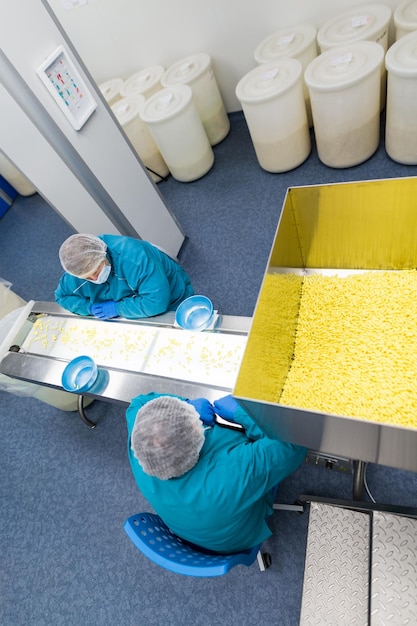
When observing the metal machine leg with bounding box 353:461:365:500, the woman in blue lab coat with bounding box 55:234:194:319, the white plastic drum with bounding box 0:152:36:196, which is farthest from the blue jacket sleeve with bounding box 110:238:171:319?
the white plastic drum with bounding box 0:152:36:196

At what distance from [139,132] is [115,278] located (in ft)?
6.57

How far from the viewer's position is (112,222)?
2.26 meters

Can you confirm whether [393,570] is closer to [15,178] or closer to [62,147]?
[62,147]

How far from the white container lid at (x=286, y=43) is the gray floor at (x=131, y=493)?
723 mm

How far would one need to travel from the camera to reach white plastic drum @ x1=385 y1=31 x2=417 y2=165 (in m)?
1.97

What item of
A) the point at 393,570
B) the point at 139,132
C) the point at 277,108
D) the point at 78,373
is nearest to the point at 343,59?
the point at 277,108

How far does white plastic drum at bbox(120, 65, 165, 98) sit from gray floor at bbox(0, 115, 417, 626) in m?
0.84

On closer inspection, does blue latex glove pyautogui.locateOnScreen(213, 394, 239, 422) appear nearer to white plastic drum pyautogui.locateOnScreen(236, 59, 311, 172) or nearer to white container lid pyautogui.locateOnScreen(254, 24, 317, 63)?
white plastic drum pyautogui.locateOnScreen(236, 59, 311, 172)

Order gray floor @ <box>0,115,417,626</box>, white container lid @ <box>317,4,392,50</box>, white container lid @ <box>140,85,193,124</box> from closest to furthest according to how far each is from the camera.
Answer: gray floor @ <box>0,115,417,626</box>
white container lid @ <box>317,4,392,50</box>
white container lid @ <box>140,85,193,124</box>

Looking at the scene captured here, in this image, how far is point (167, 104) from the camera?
2725mm

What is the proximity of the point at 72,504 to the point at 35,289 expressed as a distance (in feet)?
6.42

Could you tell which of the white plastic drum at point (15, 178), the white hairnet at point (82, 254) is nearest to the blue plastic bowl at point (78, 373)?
the white hairnet at point (82, 254)

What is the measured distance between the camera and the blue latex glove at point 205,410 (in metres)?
1.16

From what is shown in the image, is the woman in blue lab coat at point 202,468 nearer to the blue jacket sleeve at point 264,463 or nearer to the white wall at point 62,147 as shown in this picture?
the blue jacket sleeve at point 264,463
